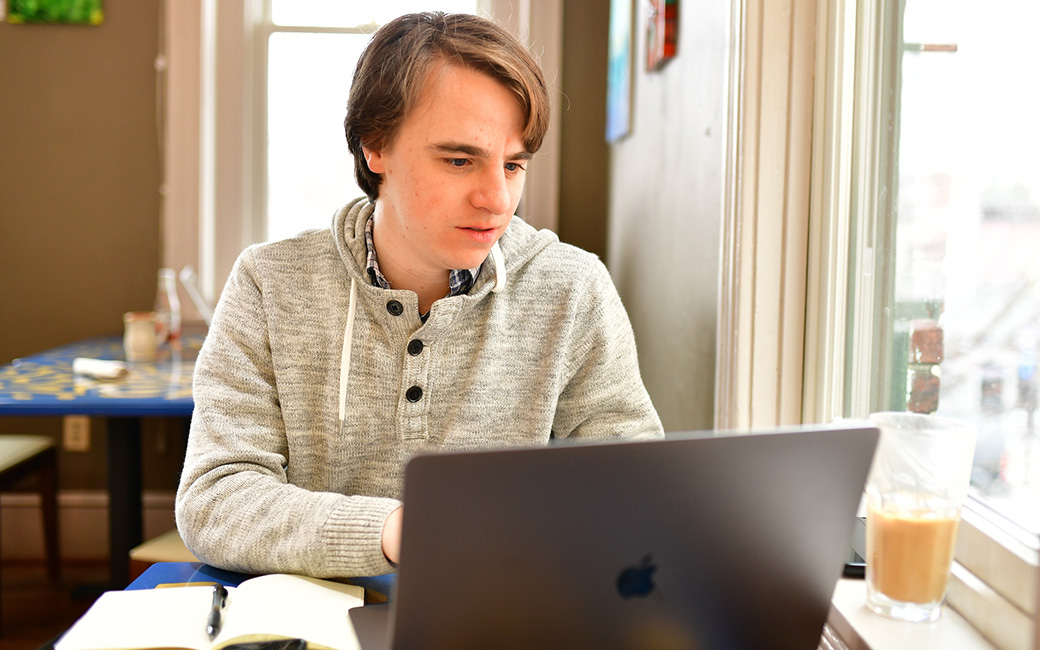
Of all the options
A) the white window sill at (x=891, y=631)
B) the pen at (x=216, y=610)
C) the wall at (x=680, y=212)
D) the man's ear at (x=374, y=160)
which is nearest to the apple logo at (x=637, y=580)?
the white window sill at (x=891, y=631)

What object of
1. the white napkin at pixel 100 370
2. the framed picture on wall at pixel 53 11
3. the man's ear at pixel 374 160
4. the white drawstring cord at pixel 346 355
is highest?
the framed picture on wall at pixel 53 11

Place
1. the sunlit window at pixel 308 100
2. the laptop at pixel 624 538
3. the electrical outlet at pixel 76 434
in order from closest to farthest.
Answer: the laptop at pixel 624 538, the electrical outlet at pixel 76 434, the sunlit window at pixel 308 100

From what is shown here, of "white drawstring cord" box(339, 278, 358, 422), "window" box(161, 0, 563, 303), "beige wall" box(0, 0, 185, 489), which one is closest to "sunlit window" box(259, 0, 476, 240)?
"window" box(161, 0, 563, 303)

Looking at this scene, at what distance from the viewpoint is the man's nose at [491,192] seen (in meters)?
1.08

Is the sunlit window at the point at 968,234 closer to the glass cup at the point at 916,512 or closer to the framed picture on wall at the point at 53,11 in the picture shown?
the glass cup at the point at 916,512

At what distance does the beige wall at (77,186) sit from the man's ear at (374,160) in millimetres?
2024

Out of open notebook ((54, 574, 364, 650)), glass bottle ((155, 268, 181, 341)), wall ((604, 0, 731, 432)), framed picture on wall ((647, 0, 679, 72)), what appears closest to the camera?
open notebook ((54, 574, 364, 650))

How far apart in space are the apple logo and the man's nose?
1.97 ft

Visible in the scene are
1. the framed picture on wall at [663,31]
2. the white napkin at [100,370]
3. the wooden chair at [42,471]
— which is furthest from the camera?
the wooden chair at [42,471]

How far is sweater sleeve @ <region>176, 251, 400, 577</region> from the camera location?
85 cm

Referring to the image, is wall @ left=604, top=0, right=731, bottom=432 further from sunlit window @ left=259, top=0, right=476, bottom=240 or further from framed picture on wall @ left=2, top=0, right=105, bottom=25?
framed picture on wall @ left=2, top=0, right=105, bottom=25

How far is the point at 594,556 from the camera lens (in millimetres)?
581

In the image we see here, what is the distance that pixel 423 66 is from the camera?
3.54ft

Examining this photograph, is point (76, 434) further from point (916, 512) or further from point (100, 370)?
point (916, 512)
